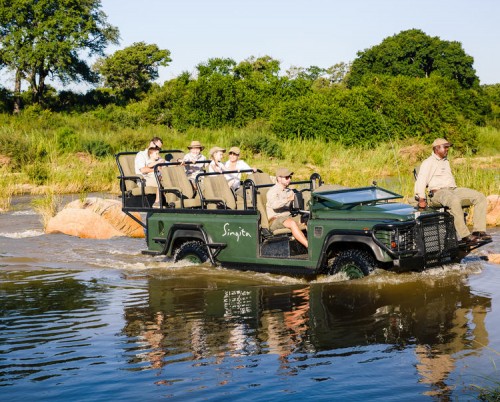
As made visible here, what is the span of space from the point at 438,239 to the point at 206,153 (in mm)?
18918

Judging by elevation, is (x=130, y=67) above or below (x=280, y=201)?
above

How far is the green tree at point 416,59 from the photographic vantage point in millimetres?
65812

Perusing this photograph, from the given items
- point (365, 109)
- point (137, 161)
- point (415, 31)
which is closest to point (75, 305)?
point (137, 161)

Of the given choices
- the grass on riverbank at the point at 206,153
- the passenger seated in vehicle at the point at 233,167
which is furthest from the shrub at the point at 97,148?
the passenger seated in vehicle at the point at 233,167

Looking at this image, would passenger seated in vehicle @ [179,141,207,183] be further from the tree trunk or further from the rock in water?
the tree trunk

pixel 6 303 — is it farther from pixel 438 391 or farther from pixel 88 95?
pixel 88 95

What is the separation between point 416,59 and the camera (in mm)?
66875

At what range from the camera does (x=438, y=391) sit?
634 cm

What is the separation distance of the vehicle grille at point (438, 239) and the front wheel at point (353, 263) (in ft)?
2.20

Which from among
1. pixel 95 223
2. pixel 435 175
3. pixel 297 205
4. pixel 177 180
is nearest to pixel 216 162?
pixel 177 180

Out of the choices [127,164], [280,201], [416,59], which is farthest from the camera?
[416,59]

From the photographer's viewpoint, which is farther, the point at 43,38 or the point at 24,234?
the point at 43,38

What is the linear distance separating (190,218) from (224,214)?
67 centimetres

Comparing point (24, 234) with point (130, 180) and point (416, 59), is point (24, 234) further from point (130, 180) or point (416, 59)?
point (416, 59)
